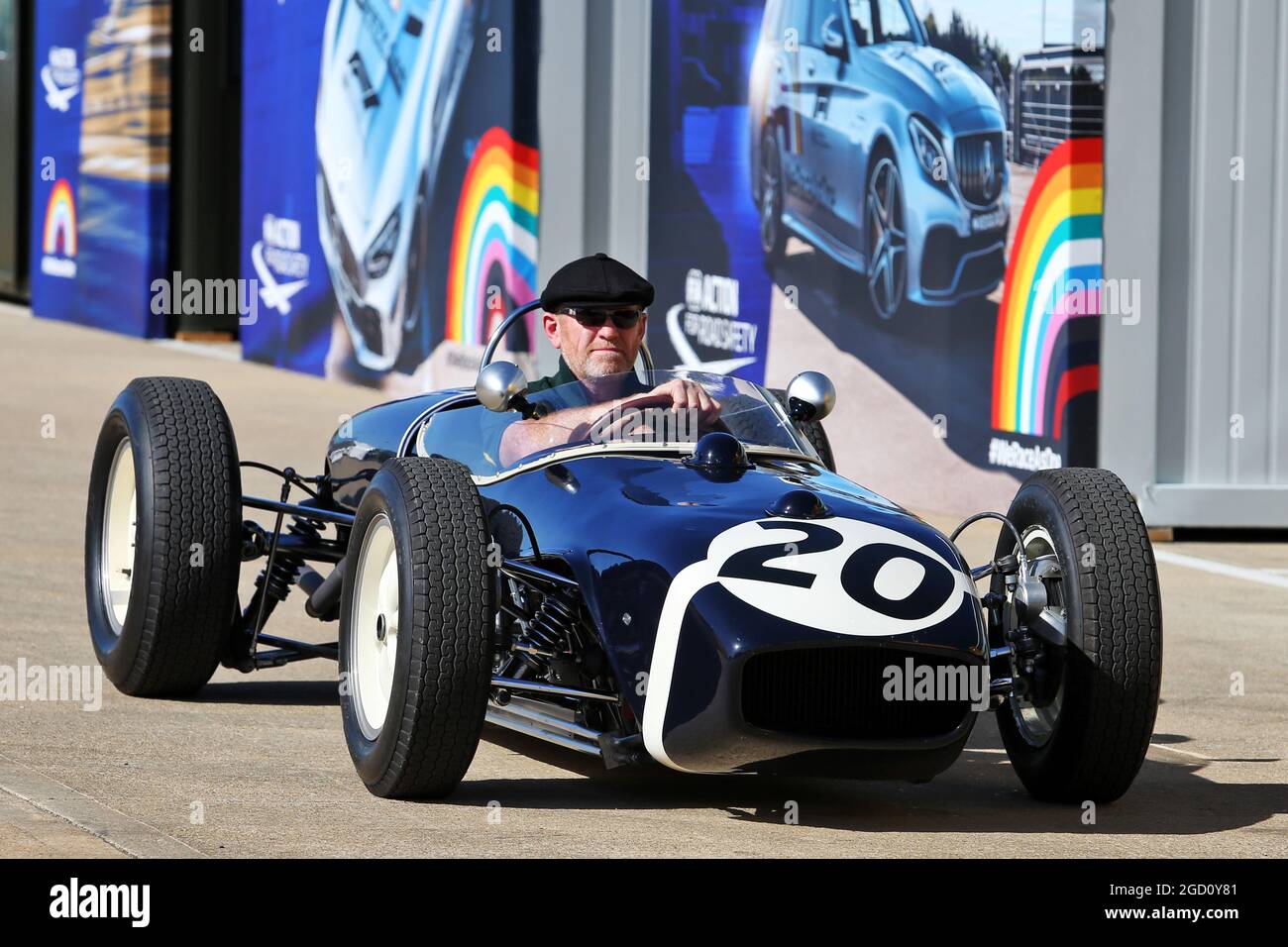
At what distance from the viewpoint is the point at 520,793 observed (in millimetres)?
5898

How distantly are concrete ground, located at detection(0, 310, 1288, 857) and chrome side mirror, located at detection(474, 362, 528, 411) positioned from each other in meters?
1.06

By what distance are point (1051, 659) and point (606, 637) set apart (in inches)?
50.1

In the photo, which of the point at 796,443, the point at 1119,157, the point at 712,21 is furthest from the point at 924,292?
the point at 796,443

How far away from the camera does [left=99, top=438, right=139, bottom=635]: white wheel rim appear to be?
7.33m

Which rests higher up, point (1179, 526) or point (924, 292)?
point (924, 292)

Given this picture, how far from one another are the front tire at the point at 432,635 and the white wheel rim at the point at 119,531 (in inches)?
70.9

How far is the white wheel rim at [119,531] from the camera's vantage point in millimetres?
7328

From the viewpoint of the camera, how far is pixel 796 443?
6.45m

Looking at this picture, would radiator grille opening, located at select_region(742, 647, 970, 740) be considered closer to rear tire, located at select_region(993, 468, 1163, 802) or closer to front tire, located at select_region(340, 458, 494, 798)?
rear tire, located at select_region(993, 468, 1163, 802)

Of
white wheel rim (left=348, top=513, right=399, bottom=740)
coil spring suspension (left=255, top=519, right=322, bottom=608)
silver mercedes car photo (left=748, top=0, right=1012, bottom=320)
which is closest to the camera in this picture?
white wheel rim (left=348, top=513, right=399, bottom=740)

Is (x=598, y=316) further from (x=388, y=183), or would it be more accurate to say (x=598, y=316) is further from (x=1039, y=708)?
(x=388, y=183)

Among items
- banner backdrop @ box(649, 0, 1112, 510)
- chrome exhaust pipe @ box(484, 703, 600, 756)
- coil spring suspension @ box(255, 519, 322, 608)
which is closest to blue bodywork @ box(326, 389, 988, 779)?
chrome exhaust pipe @ box(484, 703, 600, 756)

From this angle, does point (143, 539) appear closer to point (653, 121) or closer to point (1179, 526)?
point (1179, 526)

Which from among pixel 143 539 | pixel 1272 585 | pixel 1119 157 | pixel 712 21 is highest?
pixel 712 21
